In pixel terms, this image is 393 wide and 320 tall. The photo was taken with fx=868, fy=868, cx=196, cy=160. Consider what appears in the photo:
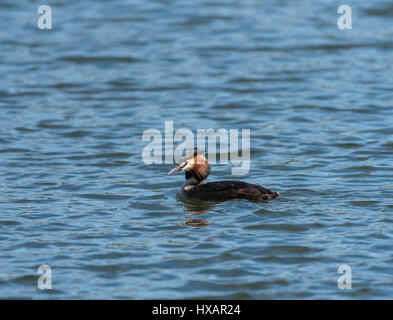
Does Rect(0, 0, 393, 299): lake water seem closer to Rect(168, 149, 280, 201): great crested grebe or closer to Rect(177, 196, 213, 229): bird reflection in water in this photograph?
Rect(177, 196, 213, 229): bird reflection in water

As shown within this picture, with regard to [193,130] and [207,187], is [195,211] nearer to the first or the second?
[207,187]

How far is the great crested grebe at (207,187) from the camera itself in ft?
37.4

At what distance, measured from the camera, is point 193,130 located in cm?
1595

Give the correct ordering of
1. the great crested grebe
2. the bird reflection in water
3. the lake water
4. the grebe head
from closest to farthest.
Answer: the lake water, the bird reflection in water, the great crested grebe, the grebe head

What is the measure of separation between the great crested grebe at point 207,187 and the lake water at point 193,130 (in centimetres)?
14

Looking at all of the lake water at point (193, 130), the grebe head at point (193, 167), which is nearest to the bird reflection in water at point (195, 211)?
the lake water at point (193, 130)

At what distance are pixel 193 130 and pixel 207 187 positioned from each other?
4178 mm

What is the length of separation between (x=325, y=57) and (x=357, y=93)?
9.48 feet

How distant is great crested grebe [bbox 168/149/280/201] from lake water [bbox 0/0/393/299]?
5.6 inches

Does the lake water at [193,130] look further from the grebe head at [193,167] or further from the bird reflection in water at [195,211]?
the grebe head at [193,167]

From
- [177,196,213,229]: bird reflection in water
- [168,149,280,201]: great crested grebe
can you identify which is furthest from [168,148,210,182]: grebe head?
[177,196,213,229]: bird reflection in water

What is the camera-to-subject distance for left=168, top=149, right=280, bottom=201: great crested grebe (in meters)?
11.4

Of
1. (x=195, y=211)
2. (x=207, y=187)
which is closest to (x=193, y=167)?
(x=207, y=187)

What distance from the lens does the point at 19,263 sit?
32.5 ft
